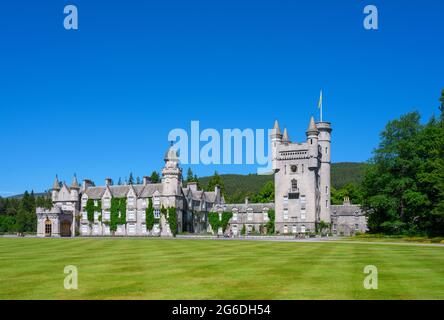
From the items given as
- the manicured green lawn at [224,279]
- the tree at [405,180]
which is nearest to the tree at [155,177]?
the tree at [405,180]

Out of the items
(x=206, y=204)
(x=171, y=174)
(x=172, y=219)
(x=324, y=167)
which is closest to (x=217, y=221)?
(x=206, y=204)

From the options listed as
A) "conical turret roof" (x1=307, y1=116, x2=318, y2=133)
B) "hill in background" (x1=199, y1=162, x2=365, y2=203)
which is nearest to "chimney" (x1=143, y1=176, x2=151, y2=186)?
"conical turret roof" (x1=307, y1=116, x2=318, y2=133)

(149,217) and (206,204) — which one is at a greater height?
(206,204)

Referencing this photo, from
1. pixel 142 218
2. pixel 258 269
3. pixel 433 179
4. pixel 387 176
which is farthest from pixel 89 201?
pixel 258 269

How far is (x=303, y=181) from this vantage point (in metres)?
78.6

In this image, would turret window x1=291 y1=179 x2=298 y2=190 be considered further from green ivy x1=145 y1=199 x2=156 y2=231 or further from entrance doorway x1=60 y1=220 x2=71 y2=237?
entrance doorway x1=60 y1=220 x2=71 y2=237

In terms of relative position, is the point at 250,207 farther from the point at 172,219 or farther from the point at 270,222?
the point at 172,219

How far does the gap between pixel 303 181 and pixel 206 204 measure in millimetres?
23188

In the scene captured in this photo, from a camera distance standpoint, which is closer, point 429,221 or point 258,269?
point 258,269

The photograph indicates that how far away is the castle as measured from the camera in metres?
78.6

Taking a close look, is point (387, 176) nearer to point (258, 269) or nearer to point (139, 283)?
point (258, 269)

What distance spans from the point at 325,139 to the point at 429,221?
91.9 feet

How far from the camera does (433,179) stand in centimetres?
5222

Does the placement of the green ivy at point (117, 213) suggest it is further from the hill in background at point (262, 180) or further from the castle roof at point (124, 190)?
the hill in background at point (262, 180)
